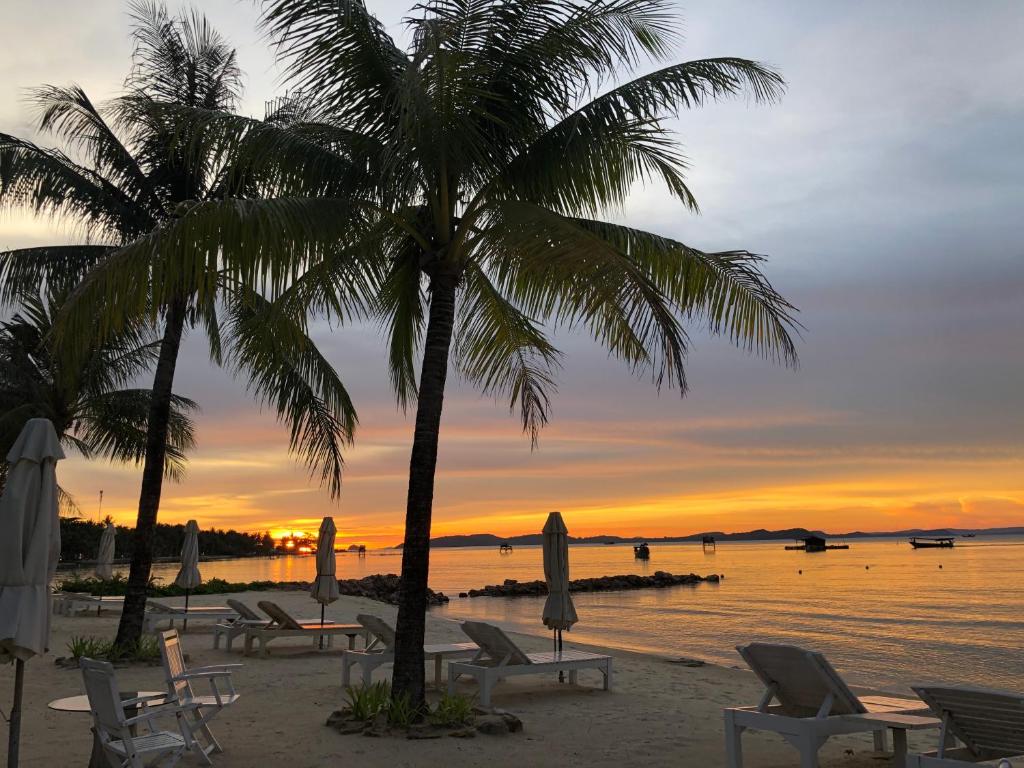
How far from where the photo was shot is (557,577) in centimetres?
1089

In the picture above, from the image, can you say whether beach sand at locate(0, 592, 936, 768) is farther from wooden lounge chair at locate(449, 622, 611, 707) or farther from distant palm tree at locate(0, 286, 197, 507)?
distant palm tree at locate(0, 286, 197, 507)

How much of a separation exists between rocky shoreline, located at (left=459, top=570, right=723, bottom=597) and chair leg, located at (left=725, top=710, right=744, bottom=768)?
39617 mm

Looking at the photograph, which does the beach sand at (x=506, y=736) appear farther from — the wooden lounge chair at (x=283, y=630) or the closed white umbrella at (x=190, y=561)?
the closed white umbrella at (x=190, y=561)

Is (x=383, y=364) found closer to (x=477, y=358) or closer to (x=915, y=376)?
(x=477, y=358)

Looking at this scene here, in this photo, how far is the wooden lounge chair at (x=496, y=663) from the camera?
830 centimetres

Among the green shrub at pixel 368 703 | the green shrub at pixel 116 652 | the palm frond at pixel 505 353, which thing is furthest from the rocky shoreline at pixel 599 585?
the green shrub at pixel 368 703

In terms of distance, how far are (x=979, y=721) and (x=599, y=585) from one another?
160 ft

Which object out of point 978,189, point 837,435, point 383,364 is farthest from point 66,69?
point 837,435

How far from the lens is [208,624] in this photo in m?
18.0

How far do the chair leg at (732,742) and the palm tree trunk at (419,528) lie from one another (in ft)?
8.98

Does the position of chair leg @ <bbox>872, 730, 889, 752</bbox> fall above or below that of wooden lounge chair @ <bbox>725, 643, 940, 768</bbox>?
below

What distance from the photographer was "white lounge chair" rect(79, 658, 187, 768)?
4.75 meters

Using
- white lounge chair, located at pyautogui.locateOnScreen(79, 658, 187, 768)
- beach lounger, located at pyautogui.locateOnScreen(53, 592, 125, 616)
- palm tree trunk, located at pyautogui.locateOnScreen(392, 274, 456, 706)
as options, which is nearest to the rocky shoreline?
beach lounger, located at pyautogui.locateOnScreen(53, 592, 125, 616)

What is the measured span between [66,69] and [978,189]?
606 inches
